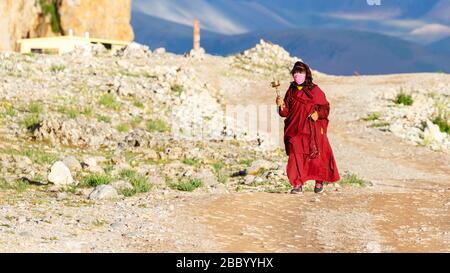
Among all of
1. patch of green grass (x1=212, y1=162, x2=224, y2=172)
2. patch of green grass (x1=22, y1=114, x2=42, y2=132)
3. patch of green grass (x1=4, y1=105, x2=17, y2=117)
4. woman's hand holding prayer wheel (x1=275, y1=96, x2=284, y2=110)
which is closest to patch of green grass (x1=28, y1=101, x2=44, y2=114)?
patch of green grass (x1=4, y1=105, x2=17, y2=117)

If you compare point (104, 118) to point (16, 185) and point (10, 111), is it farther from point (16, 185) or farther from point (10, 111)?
point (16, 185)

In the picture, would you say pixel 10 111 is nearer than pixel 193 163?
No

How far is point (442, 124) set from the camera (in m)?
26.5

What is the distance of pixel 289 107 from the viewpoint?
11844 mm

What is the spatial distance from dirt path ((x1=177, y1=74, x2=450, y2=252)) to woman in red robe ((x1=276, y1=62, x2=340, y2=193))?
0.52m

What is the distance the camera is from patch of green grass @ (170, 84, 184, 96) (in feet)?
95.5

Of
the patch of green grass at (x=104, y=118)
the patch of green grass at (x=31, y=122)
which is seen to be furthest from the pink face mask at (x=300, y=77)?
the patch of green grass at (x=104, y=118)

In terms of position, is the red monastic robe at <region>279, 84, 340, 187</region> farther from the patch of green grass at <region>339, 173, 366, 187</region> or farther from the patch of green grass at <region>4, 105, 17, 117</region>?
the patch of green grass at <region>4, 105, 17, 117</region>

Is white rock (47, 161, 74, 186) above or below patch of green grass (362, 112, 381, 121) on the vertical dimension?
below

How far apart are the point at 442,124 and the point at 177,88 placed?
9.44m

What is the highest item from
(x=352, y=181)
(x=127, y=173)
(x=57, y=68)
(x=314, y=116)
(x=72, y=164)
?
(x=57, y=68)

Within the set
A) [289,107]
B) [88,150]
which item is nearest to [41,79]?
[88,150]

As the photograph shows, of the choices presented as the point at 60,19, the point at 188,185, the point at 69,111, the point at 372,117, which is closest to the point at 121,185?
the point at 188,185

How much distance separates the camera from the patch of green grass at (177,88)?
95.5 feet
